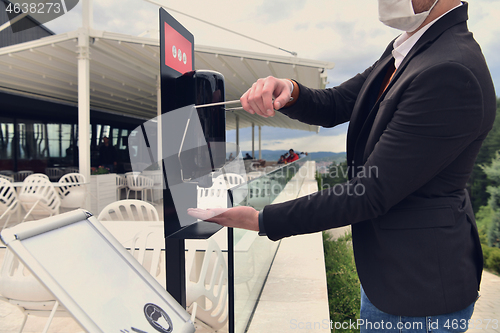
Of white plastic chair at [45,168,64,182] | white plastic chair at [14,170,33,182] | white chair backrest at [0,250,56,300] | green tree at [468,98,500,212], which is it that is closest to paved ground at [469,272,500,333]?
white chair backrest at [0,250,56,300]

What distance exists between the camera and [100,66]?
7613 millimetres

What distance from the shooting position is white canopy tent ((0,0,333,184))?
20.0 ft

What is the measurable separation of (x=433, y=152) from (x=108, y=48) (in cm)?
724

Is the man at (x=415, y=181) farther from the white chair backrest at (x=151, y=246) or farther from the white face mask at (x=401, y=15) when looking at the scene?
the white chair backrest at (x=151, y=246)

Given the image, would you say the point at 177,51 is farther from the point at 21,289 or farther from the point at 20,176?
the point at 20,176

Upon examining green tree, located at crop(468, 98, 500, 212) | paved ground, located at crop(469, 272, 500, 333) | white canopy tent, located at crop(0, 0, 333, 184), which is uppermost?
white canopy tent, located at crop(0, 0, 333, 184)

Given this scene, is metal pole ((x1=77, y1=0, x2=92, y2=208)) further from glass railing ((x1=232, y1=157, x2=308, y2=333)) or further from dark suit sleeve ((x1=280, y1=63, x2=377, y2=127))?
dark suit sleeve ((x1=280, y1=63, x2=377, y2=127))

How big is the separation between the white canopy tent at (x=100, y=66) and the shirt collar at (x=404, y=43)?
3.97 m

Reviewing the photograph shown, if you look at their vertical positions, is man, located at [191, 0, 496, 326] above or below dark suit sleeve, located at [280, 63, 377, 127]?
below

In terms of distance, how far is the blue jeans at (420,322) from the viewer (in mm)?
751

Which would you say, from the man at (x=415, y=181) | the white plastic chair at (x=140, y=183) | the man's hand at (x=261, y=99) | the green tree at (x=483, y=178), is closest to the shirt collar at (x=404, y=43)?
the man at (x=415, y=181)

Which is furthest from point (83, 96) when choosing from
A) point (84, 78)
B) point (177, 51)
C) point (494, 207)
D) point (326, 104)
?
point (494, 207)

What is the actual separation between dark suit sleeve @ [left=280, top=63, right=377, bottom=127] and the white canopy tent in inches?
146

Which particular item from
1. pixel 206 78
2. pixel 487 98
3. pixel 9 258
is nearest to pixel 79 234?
pixel 206 78
